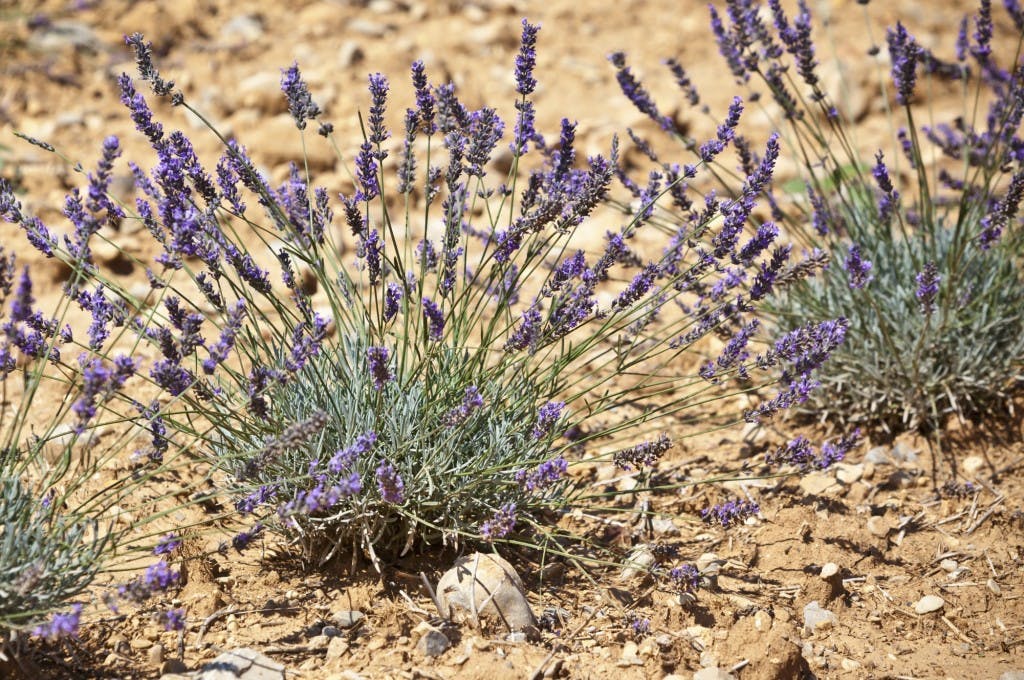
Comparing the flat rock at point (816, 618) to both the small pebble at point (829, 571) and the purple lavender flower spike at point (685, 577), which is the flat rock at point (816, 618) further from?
the purple lavender flower spike at point (685, 577)

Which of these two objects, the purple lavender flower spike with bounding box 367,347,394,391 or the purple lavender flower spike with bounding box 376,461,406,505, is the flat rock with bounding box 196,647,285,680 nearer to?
the purple lavender flower spike with bounding box 376,461,406,505

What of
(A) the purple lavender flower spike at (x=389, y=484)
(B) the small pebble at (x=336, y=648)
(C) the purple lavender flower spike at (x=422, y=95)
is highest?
(C) the purple lavender flower spike at (x=422, y=95)

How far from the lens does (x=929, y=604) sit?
9.00 ft

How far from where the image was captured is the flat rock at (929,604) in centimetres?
273

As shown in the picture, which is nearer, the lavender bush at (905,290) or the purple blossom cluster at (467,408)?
the purple blossom cluster at (467,408)

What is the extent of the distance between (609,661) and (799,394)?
0.91m

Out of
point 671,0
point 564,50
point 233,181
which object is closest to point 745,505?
point 233,181

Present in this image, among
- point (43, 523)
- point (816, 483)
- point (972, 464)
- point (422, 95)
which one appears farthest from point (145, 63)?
point (972, 464)

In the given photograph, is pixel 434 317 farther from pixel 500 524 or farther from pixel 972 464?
pixel 972 464

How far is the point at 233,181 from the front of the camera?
8.54ft

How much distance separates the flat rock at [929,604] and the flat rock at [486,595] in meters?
1.15

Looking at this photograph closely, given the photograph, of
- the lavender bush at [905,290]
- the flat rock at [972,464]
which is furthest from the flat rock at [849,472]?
the flat rock at [972,464]

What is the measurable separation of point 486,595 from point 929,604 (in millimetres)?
1322

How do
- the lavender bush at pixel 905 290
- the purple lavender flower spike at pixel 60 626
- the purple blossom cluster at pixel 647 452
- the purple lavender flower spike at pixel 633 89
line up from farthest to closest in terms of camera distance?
the purple lavender flower spike at pixel 633 89, the lavender bush at pixel 905 290, the purple blossom cluster at pixel 647 452, the purple lavender flower spike at pixel 60 626
